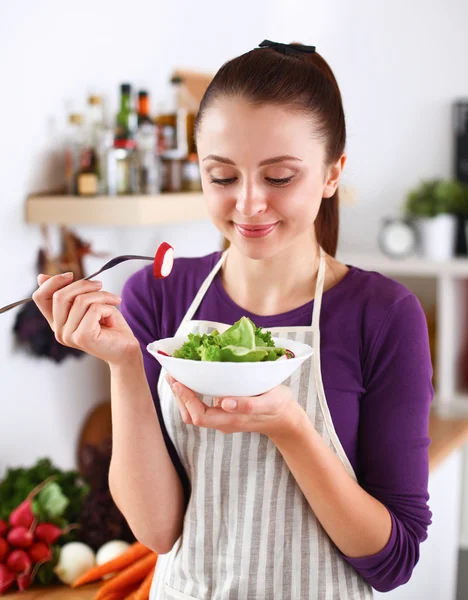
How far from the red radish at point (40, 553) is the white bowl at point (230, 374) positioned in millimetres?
→ 913

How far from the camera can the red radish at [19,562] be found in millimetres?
1571

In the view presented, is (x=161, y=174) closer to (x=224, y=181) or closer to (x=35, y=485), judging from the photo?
(x=35, y=485)

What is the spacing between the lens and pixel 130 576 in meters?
1.51

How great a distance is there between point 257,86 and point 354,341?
380 millimetres

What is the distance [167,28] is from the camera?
3.00 meters

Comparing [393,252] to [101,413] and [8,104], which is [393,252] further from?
[8,104]

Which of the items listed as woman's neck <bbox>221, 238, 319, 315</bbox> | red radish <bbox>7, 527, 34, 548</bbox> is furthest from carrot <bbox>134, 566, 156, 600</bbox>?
woman's neck <bbox>221, 238, 319, 315</bbox>

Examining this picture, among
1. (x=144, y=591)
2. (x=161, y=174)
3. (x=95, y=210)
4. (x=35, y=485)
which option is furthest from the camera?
(x=161, y=174)

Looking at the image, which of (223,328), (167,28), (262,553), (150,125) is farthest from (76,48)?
(262,553)

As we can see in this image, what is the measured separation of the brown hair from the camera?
1028 mm

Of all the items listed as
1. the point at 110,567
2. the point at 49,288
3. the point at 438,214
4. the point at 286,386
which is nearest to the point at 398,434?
the point at 286,386

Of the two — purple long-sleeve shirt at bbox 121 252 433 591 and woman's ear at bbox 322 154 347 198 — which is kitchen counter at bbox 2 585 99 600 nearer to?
purple long-sleeve shirt at bbox 121 252 433 591

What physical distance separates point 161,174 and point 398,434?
1.70m

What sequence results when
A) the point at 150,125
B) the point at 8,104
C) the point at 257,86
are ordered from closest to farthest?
the point at 257,86 → the point at 8,104 → the point at 150,125
